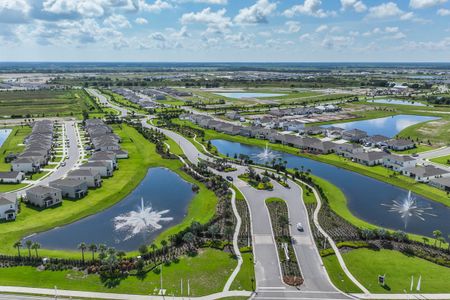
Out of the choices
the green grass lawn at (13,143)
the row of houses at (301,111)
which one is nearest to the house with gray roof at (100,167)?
the green grass lawn at (13,143)

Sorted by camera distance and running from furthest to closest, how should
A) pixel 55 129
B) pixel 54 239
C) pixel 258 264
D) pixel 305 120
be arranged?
Result: pixel 305 120
pixel 55 129
pixel 54 239
pixel 258 264

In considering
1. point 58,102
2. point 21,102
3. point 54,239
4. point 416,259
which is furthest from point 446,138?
point 21,102

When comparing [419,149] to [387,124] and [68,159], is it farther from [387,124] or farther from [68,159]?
[68,159]

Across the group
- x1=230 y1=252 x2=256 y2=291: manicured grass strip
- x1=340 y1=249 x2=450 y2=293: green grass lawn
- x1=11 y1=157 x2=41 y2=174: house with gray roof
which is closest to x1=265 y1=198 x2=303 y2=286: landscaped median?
x1=230 y1=252 x2=256 y2=291: manicured grass strip

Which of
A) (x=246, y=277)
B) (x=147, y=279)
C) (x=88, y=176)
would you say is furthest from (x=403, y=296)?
(x=88, y=176)

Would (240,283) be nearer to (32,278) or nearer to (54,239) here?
(32,278)

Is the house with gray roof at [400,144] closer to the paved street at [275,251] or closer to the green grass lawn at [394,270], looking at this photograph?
the paved street at [275,251]

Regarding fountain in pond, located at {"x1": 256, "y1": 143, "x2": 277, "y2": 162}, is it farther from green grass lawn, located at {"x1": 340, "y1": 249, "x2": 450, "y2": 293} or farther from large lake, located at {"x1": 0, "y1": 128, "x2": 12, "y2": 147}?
large lake, located at {"x1": 0, "y1": 128, "x2": 12, "y2": 147}
